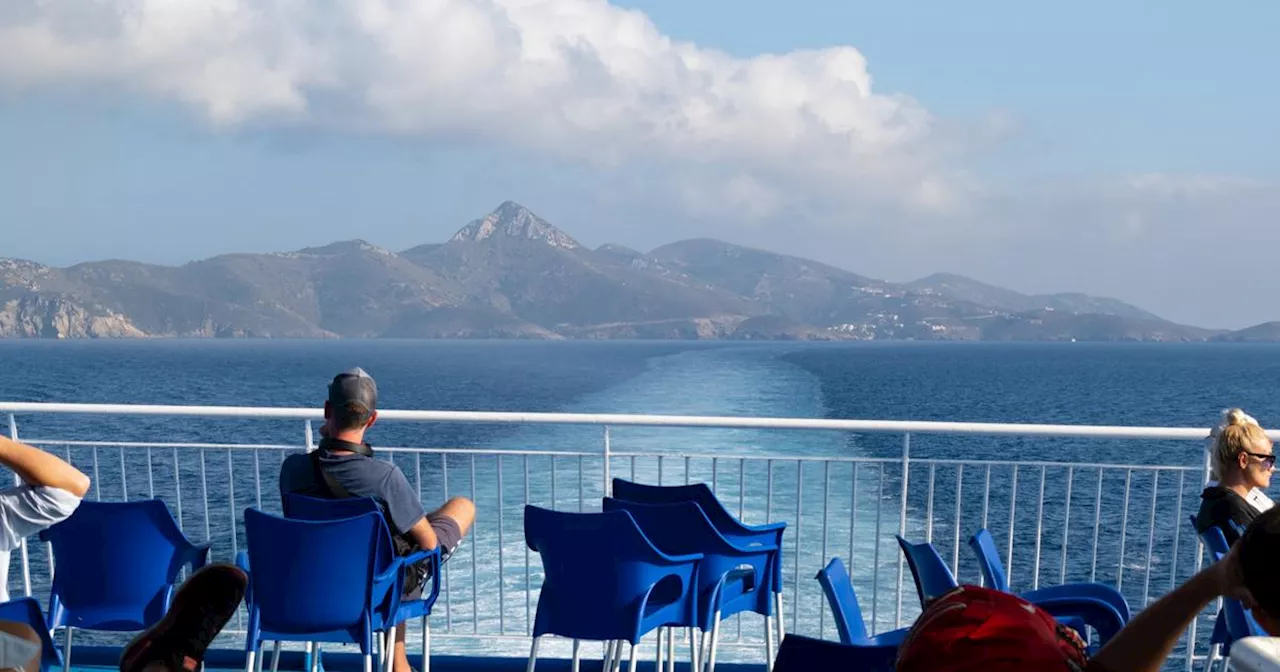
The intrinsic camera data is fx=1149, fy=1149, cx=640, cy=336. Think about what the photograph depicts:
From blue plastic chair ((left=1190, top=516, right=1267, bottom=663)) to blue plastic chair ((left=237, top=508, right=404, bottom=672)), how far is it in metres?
2.24

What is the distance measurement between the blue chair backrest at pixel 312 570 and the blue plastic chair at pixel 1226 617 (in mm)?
2245

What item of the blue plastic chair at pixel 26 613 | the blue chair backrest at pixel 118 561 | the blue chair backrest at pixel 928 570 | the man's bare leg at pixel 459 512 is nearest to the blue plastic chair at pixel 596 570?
the man's bare leg at pixel 459 512

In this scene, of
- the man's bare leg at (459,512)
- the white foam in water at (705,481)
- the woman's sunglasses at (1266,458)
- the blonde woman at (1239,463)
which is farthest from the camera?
the white foam in water at (705,481)

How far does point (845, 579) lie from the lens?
2500mm

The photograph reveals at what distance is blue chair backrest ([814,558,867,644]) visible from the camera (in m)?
2.38

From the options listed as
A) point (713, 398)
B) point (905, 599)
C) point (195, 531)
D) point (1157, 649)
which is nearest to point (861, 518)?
point (905, 599)

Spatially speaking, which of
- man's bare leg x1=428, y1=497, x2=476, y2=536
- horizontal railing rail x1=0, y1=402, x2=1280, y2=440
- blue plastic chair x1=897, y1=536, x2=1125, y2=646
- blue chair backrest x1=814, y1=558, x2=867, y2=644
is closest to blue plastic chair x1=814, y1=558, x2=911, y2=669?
blue chair backrest x1=814, y1=558, x2=867, y2=644

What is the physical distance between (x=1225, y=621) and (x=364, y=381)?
106 inches

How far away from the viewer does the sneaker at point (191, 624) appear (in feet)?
5.84

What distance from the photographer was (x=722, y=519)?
3.71 metres

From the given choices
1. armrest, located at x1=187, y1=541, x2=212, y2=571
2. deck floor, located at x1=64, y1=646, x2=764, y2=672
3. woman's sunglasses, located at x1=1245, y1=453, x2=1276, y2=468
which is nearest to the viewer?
armrest, located at x1=187, y1=541, x2=212, y2=571

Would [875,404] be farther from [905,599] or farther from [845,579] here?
[845,579]

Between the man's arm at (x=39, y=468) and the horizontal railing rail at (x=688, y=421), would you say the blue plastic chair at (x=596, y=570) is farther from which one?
the horizontal railing rail at (x=688, y=421)

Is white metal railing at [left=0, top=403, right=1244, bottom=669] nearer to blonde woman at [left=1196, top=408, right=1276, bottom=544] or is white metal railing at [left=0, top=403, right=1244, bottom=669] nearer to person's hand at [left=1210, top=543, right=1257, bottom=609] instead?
blonde woman at [left=1196, top=408, right=1276, bottom=544]
